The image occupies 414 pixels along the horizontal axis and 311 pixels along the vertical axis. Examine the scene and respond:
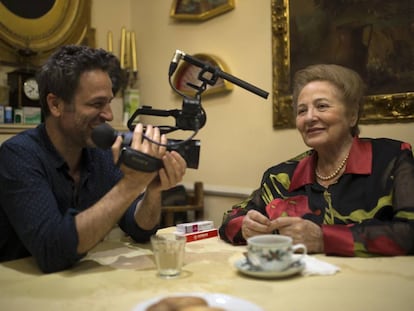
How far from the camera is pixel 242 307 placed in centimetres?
77

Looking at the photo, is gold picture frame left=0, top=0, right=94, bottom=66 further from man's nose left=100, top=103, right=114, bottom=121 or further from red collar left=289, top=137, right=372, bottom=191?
red collar left=289, top=137, right=372, bottom=191

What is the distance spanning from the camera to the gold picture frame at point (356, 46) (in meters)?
1.81

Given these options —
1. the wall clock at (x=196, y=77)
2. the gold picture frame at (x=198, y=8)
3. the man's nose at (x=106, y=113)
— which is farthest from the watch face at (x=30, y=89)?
the man's nose at (x=106, y=113)

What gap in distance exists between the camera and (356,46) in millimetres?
1936

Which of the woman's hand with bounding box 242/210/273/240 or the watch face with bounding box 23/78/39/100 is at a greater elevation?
the watch face with bounding box 23/78/39/100

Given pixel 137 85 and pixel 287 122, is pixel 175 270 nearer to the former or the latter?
pixel 287 122

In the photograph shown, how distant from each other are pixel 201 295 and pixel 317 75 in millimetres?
1044

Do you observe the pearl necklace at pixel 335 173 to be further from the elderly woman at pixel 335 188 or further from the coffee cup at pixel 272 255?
the coffee cup at pixel 272 255

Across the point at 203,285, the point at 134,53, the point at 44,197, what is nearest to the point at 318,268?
the point at 203,285

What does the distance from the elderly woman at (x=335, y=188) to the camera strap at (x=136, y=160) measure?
392 mm

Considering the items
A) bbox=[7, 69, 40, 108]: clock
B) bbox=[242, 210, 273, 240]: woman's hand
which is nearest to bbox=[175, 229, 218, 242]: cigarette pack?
bbox=[242, 210, 273, 240]: woman's hand

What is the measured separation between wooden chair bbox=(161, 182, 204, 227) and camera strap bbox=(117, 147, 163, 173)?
149 cm

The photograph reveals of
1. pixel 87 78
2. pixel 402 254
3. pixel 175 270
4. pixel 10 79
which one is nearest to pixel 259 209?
pixel 402 254

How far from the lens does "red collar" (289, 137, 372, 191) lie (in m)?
1.45
